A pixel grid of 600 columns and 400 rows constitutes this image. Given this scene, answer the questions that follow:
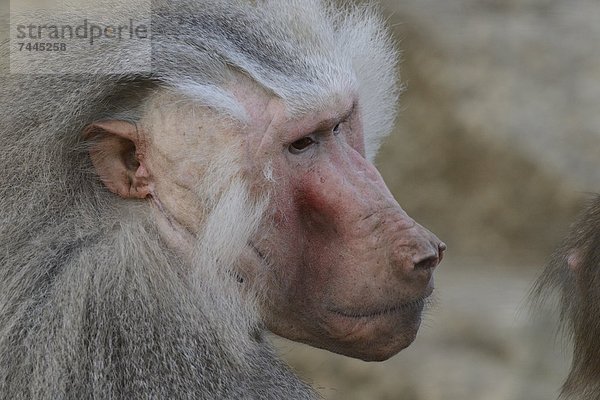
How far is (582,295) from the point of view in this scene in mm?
3004

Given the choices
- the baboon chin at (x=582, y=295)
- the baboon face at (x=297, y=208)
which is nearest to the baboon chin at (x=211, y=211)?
the baboon face at (x=297, y=208)

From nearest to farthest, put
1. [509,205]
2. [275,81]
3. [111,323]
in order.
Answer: [111,323] < [275,81] < [509,205]

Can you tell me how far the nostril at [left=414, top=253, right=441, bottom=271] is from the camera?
7.98 feet

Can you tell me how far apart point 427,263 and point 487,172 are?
9.72ft

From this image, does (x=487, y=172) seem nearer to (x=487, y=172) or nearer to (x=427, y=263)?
(x=487, y=172)

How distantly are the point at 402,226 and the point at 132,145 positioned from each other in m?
0.64

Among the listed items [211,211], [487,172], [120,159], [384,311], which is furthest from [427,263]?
[487,172]

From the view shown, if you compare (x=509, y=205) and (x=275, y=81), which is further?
(x=509, y=205)

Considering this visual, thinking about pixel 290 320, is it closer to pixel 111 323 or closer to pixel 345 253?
pixel 345 253

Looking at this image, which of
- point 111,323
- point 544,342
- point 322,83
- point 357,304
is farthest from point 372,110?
point 544,342

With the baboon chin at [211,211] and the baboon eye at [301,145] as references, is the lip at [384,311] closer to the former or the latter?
the baboon chin at [211,211]

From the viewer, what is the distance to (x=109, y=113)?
8.00 feet

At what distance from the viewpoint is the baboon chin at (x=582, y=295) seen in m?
2.94

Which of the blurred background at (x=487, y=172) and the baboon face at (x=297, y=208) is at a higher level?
the baboon face at (x=297, y=208)
